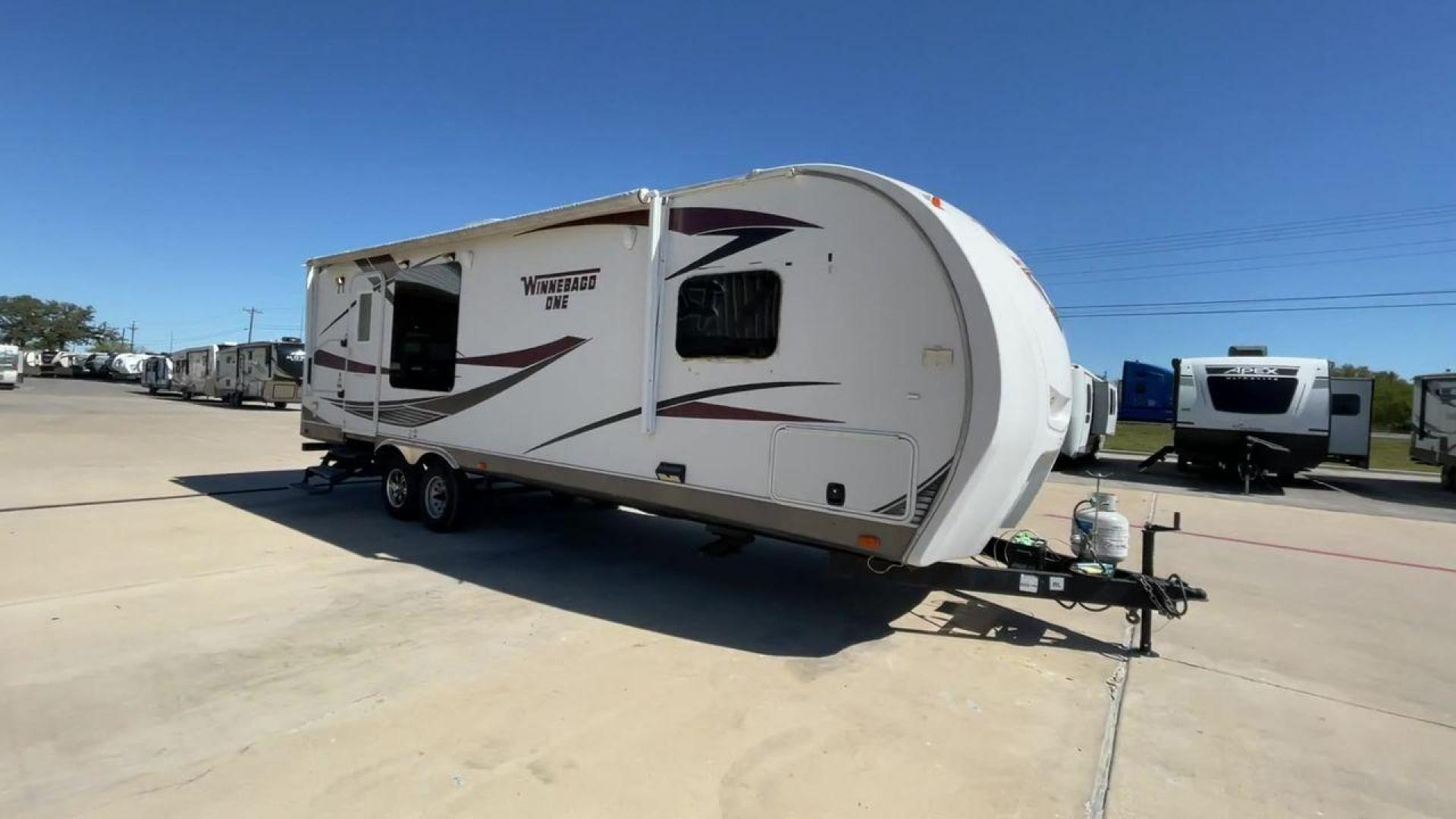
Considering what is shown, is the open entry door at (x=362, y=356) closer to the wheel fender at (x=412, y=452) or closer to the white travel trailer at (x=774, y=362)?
the wheel fender at (x=412, y=452)

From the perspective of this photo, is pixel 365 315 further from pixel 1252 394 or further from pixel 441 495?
pixel 1252 394

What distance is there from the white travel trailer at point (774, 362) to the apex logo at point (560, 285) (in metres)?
0.02

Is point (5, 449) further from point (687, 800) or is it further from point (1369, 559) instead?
point (1369, 559)

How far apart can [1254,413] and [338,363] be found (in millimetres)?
16830

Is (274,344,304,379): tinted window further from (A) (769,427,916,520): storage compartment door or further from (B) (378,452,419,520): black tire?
(A) (769,427,916,520): storage compartment door

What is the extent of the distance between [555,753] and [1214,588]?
639 centimetres

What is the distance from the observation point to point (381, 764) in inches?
123

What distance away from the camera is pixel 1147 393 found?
3144 centimetres

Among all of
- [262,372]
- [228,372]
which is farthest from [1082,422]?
[228,372]

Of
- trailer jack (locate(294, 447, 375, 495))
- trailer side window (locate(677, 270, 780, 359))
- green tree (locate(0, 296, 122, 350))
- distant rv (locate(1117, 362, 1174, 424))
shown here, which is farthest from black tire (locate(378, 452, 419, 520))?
→ green tree (locate(0, 296, 122, 350))

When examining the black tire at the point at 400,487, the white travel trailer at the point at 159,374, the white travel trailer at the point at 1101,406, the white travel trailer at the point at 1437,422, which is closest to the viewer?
the black tire at the point at 400,487

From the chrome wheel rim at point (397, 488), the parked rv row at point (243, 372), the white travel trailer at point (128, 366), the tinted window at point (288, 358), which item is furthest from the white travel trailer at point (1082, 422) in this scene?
the white travel trailer at point (128, 366)

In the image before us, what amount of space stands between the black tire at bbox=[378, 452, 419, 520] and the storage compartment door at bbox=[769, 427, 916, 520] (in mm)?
5009

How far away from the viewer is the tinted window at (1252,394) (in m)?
14.6
